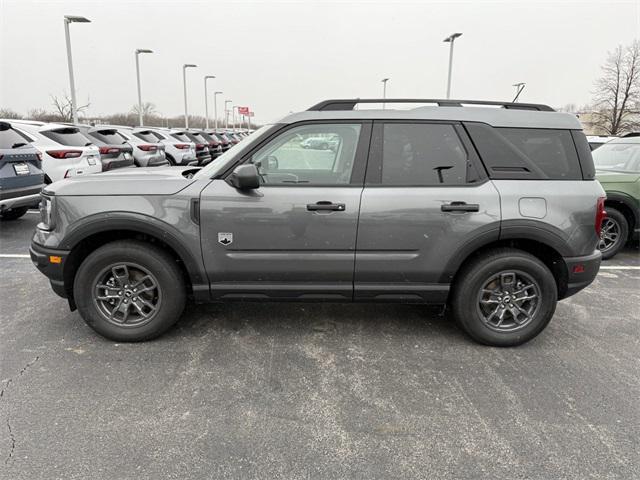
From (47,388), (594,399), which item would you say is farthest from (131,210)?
(594,399)

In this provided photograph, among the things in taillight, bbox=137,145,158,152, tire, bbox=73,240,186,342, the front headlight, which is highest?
taillight, bbox=137,145,158,152

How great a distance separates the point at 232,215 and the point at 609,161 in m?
6.35

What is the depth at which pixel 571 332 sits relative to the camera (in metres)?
3.98

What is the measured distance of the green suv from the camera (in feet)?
20.5

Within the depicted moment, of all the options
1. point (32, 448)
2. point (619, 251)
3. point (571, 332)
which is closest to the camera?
point (32, 448)

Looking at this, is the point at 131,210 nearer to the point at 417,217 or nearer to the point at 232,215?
the point at 232,215

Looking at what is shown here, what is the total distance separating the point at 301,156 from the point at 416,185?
38.3 inches

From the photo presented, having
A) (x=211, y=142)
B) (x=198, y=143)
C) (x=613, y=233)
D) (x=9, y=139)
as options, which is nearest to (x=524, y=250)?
(x=613, y=233)

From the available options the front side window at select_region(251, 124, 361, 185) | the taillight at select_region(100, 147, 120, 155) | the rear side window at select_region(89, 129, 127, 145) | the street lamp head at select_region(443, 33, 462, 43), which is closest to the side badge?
the front side window at select_region(251, 124, 361, 185)

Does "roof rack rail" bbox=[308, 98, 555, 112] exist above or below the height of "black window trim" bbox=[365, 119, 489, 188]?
above

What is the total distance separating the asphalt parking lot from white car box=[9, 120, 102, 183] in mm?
4657

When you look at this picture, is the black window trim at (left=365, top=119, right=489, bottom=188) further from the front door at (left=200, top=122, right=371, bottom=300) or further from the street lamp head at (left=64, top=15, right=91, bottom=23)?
the street lamp head at (left=64, top=15, right=91, bottom=23)

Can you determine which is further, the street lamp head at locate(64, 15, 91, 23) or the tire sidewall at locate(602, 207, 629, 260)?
the street lamp head at locate(64, 15, 91, 23)

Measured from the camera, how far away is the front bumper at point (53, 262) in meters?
3.44
